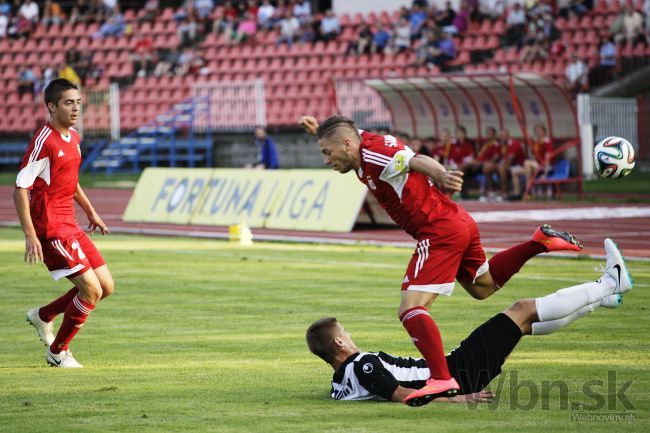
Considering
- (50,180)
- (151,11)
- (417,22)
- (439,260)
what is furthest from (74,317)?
(151,11)

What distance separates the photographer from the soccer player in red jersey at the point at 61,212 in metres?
9.29

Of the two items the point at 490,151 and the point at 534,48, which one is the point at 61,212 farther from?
the point at 534,48

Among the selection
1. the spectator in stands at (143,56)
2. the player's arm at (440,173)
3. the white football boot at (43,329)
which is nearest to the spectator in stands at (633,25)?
the spectator in stands at (143,56)

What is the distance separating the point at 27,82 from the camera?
1860 inches

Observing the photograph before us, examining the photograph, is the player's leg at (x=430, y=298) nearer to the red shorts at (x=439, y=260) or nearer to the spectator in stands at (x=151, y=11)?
the red shorts at (x=439, y=260)

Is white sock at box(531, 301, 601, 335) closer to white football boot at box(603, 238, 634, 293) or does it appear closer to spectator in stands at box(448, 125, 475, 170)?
white football boot at box(603, 238, 634, 293)

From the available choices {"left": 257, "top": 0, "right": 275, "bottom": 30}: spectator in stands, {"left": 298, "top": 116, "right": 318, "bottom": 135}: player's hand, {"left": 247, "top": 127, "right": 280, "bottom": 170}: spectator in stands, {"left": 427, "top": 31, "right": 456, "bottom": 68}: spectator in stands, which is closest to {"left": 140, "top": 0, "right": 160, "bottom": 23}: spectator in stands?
{"left": 257, "top": 0, "right": 275, "bottom": 30}: spectator in stands

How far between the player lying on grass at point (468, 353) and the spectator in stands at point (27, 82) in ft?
135

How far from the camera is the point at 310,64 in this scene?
4125 cm

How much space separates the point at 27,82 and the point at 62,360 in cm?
3957

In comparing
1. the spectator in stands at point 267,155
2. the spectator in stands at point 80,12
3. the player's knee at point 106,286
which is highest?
the player's knee at point 106,286

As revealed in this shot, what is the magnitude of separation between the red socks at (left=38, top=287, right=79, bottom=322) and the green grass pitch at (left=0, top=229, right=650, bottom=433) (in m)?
0.34

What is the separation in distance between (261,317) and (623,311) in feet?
11.1

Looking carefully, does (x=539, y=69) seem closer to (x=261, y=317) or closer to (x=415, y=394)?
(x=261, y=317)
